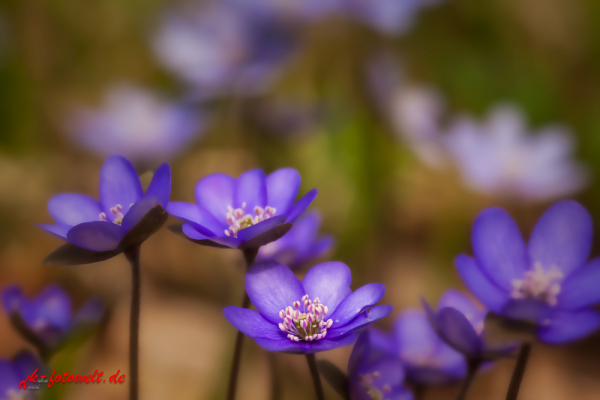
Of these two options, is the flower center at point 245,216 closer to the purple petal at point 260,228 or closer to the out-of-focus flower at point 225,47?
the purple petal at point 260,228

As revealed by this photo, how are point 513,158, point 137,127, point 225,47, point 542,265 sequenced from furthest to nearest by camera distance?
point 225,47
point 137,127
point 513,158
point 542,265

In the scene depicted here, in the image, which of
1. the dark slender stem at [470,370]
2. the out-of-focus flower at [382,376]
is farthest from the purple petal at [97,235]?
the dark slender stem at [470,370]

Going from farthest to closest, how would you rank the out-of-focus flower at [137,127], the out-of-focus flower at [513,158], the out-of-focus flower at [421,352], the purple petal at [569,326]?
the out-of-focus flower at [137,127] < the out-of-focus flower at [513,158] < the out-of-focus flower at [421,352] < the purple petal at [569,326]

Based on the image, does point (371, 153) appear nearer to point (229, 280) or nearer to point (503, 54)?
point (229, 280)

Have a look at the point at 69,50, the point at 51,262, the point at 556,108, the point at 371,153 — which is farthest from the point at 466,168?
the point at 69,50

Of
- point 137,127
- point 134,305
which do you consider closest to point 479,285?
point 134,305

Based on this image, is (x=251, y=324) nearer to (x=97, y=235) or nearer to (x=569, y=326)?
(x=97, y=235)

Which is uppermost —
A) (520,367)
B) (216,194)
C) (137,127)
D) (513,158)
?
(137,127)
